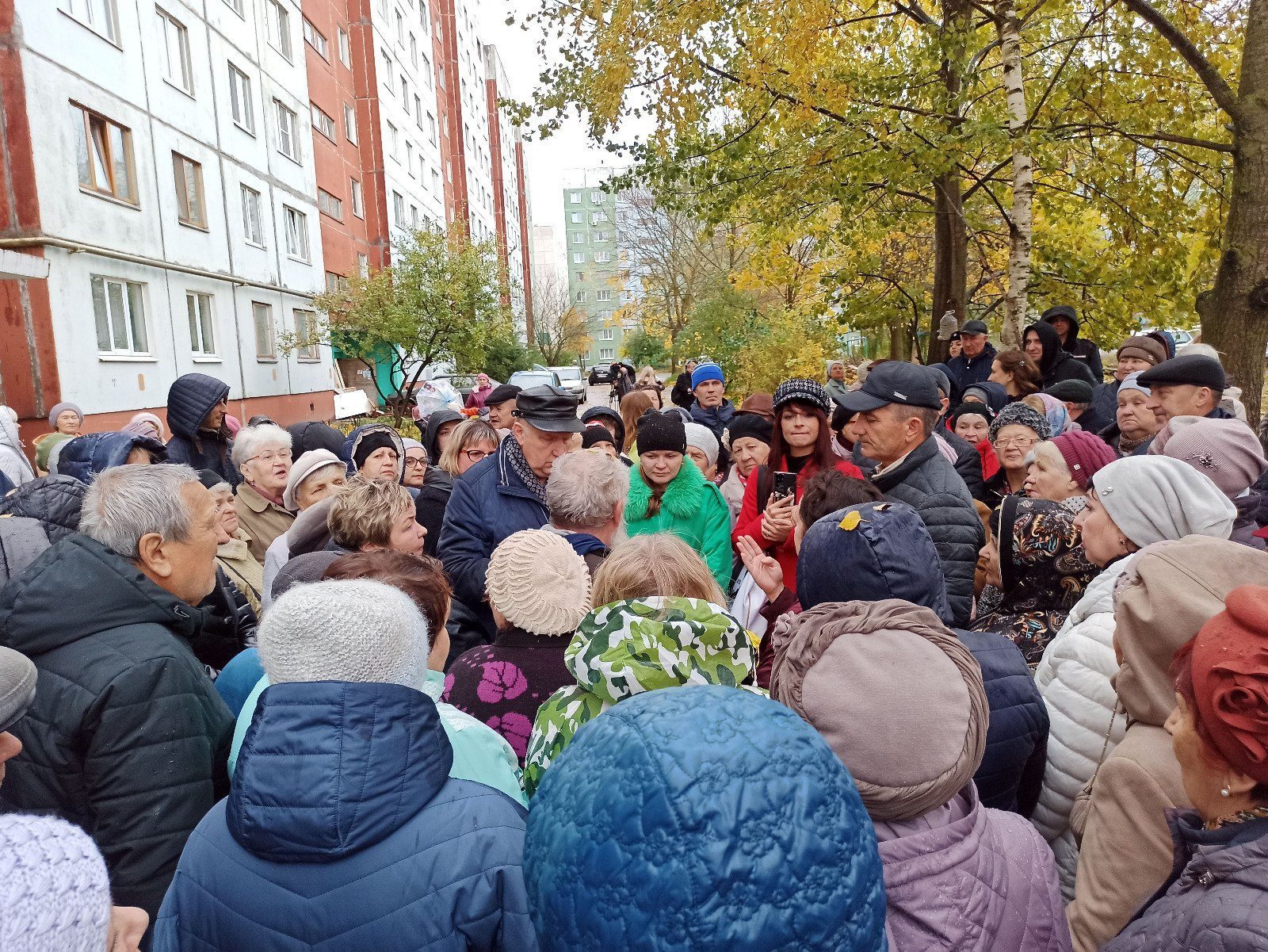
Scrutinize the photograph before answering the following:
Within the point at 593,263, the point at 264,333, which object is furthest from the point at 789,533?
the point at 593,263

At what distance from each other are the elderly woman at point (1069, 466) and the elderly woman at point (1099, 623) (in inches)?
36.7

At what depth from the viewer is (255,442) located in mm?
4621

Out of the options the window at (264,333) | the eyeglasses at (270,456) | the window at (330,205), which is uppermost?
the window at (330,205)

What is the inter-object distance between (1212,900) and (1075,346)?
333 inches

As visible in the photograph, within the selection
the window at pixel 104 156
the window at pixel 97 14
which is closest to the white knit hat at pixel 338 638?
the window at pixel 104 156

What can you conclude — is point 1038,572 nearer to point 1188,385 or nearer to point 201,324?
point 1188,385

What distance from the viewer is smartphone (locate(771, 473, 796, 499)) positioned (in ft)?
14.3

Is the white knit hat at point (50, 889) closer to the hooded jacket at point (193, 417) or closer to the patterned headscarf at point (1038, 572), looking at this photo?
the patterned headscarf at point (1038, 572)

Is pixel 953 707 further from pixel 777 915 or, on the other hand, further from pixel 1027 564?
pixel 1027 564

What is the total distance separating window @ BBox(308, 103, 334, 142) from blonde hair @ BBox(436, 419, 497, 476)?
969 inches

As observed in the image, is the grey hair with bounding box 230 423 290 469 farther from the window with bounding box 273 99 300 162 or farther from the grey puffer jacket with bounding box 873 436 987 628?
the window with bounding box 273 99 300 162

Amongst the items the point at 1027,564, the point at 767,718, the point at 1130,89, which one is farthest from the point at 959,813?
Result: the point at 1130,89

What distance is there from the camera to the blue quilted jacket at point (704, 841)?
0.79 meters

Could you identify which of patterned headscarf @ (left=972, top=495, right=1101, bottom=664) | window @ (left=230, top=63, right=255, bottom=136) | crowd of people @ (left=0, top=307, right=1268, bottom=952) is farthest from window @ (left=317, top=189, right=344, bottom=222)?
patterned headscarf @ (left=972, top=495, right=1101, bottom=664)
